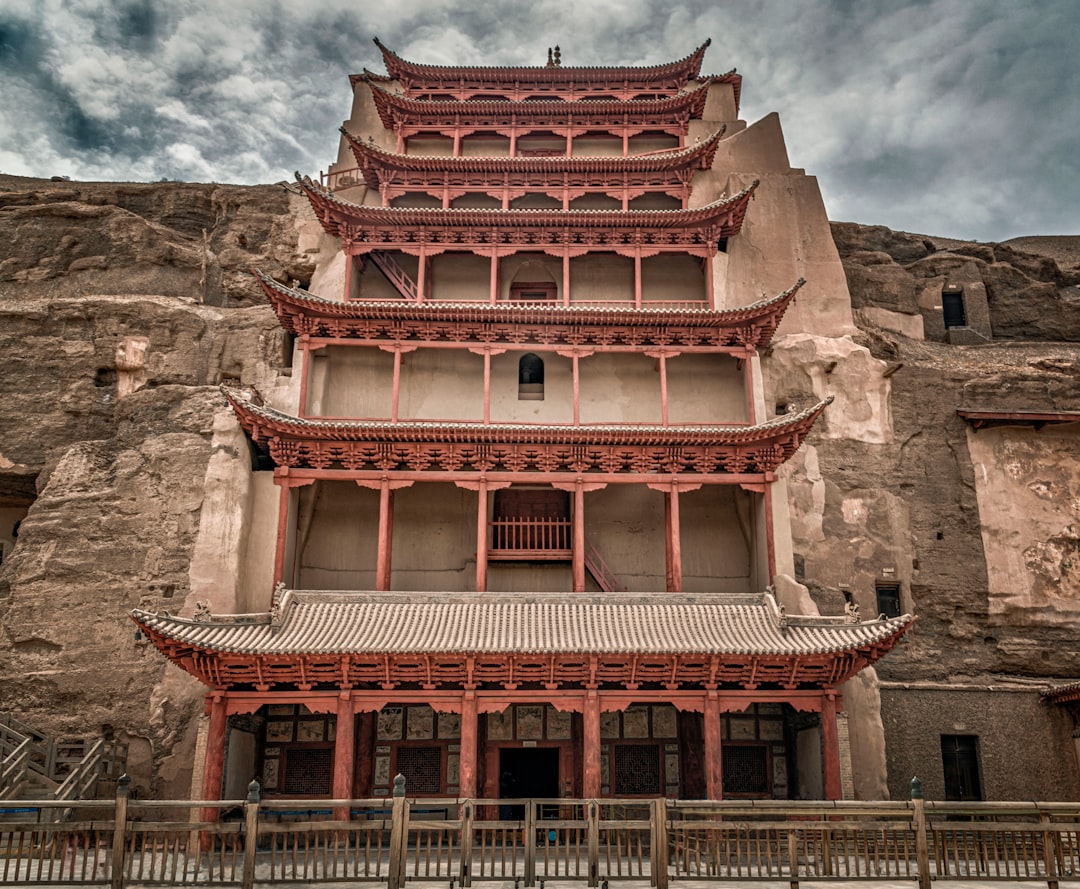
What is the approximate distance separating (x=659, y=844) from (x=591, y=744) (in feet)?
17.1

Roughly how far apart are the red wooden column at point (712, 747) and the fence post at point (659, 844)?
16.5 ft

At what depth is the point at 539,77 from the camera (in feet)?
86.8

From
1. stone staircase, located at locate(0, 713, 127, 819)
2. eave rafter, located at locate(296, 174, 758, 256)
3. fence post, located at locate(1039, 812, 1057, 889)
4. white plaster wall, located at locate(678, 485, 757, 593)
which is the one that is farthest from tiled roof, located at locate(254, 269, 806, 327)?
fence post, located at locate(1039, 812, 1057, 889)

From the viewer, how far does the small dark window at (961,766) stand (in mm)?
19391

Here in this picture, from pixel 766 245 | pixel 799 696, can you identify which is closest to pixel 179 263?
pixel 766 245

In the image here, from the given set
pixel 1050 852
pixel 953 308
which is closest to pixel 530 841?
pixel 1050 852

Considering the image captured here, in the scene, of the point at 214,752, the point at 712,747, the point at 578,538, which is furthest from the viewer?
the point at 578,538

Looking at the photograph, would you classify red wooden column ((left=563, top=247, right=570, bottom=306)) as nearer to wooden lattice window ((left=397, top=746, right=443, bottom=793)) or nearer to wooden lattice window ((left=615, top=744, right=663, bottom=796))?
wooden lattice window ((left=615, top=744, right=663, bottom=796))

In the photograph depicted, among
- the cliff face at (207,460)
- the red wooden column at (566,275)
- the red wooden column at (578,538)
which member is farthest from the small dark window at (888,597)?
the red wooden column at (566,275)

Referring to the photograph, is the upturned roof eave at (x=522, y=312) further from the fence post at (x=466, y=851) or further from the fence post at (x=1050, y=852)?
the fence post at (x=1050, y=852)

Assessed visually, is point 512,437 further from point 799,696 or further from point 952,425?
point 952,425

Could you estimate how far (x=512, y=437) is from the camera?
1955 cm

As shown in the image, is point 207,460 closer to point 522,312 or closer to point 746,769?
point 522,312

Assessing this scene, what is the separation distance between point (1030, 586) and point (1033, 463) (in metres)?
3.08
